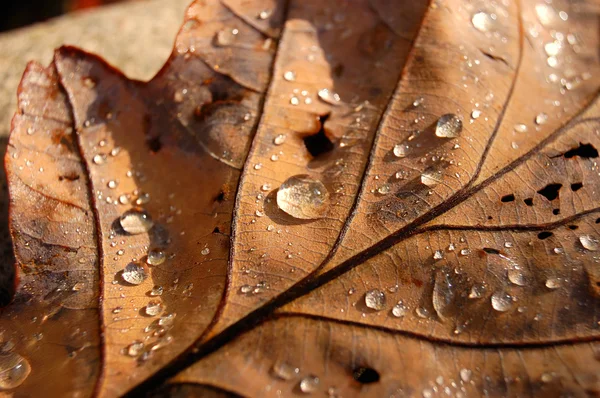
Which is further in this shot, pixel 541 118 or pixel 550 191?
pixel 541 118

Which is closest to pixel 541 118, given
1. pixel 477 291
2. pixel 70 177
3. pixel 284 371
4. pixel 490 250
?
pixel 490 250

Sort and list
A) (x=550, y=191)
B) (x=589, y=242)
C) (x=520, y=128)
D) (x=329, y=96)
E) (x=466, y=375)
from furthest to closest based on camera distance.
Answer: (x=329, y=96) → (x=520, y=128) → (x=550, y=191) → (x=589, y=242) → (x=466, y=375)

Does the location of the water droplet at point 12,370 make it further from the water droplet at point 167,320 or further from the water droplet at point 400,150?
the water droplet at point 400,150

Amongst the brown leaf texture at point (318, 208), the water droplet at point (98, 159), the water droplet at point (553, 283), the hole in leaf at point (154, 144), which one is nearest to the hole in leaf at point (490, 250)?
the brown leaf texture at point (318, 208)

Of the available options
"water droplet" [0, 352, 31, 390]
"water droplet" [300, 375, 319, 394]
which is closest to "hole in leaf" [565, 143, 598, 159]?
"water droplet" [300, 375, 319, 394]

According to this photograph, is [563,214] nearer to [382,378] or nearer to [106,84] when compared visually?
[382,378]

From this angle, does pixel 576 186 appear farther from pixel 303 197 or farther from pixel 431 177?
pixel 303 197
